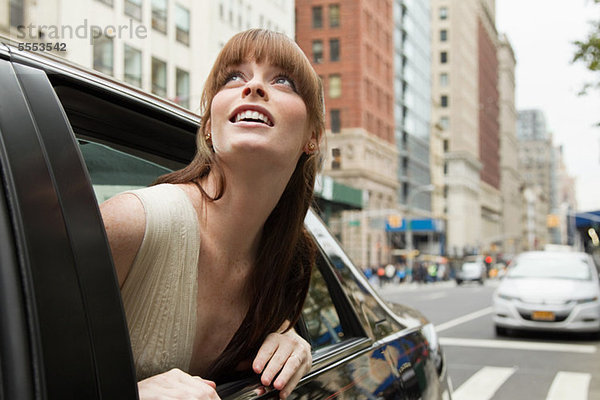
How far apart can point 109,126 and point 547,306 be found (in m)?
11.0

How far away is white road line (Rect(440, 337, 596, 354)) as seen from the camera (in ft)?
35.5

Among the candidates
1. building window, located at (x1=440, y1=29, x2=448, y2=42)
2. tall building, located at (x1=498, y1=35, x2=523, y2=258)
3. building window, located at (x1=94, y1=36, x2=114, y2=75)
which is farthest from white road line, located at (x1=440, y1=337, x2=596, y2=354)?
tall building, located at (x1=498, y1=35, x2=523, y2=258)

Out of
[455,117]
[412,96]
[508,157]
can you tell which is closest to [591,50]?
[412,96]

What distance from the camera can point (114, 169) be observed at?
2.41m

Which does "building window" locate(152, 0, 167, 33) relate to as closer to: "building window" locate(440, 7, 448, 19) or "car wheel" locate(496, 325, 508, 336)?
"car wheel" locate(496, 325, 508, 336)

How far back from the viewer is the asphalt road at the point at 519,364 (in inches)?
299

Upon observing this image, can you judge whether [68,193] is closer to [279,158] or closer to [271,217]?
[279,158]

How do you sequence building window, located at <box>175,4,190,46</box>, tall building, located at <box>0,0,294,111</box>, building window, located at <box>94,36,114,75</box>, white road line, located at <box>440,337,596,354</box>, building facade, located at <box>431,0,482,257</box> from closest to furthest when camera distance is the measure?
white road line, located at <box>440,337,596,354</box> → tall building, located at <box>0,0,294,111</box> → building window, located at <box>94,36,114,75</box> → building window, located at <box>175,4,190,46</box> → building facade, located at <box>431,0,482,257</box>

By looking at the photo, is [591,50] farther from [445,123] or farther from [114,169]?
[445,123]

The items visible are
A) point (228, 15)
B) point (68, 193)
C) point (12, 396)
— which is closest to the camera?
point (12, 396)

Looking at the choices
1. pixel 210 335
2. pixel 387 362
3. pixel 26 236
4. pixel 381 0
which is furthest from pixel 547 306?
pixel 381 0

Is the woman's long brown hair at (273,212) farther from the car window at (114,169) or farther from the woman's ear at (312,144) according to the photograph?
the car window at (114,169)

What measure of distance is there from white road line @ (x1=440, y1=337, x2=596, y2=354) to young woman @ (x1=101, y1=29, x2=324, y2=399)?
988cm

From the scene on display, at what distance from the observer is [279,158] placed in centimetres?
167
